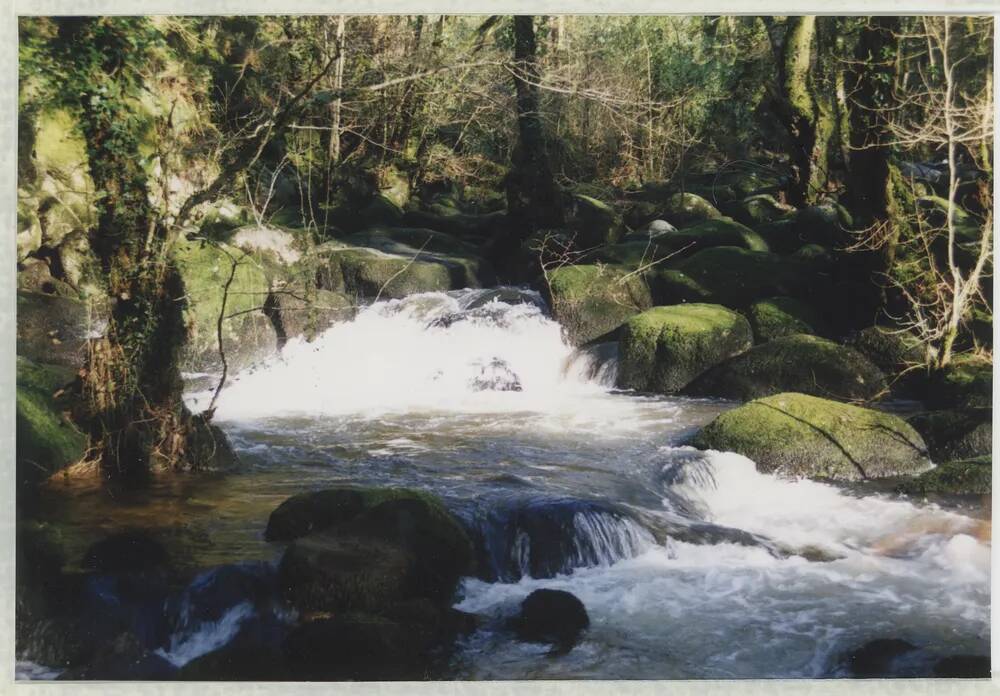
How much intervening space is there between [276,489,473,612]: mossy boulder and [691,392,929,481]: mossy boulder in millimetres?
2164

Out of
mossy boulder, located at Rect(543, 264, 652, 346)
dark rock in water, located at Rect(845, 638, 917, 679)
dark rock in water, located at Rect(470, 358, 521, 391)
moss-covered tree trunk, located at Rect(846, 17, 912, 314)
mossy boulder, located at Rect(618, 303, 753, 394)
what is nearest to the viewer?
dark rock in water, located at Rect(845, 638, 917, 679)

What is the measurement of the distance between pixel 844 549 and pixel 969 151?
2615 millimetres

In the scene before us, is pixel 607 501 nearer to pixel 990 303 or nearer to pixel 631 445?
pixel 631 445

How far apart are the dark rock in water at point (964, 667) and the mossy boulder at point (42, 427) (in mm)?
4255

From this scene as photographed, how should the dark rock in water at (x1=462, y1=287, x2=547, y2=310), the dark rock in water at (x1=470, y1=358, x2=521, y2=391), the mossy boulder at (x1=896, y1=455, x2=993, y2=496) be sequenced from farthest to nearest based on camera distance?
the dark rock in water at (x1=462, y1=287, x2=547, y2=310)
the dark rock in water at (x1=470, y1=358, x2=521, y2=391)
the mossy boulder at (x1=896, y1=455, x2=993, y2=496)

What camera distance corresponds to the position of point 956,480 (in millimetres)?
5254

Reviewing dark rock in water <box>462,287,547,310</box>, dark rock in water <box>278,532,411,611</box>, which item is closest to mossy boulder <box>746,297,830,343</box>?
dark rock in water <box>462,287,547,310</box>

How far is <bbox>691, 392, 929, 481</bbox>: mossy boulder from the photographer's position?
5645 mm

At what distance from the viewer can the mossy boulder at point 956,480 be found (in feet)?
16.9

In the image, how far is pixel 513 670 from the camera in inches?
153

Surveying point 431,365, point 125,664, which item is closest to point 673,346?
point 431,365

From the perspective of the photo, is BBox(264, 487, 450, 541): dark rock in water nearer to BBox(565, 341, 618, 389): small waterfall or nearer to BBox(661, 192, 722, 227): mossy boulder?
BBox(565, 341, 618, 389): small waterfall

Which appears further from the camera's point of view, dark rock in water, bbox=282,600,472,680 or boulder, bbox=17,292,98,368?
boulder, bbox=17,292,98,368

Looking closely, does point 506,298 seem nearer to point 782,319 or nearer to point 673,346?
point 673,346
